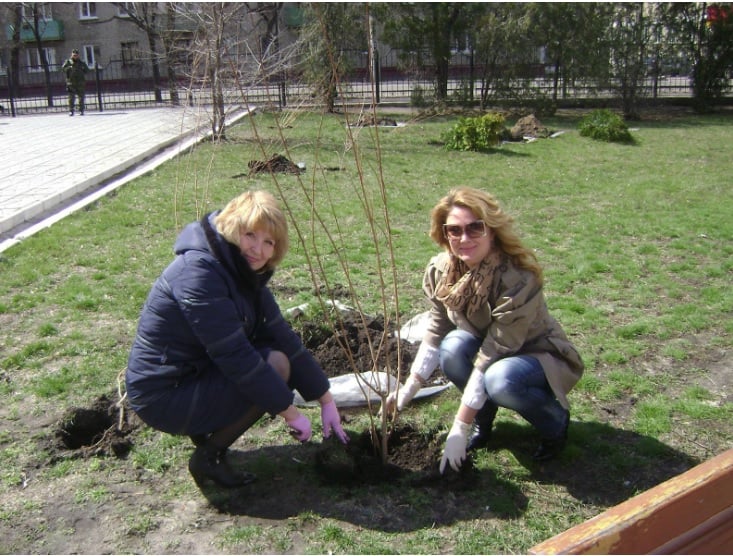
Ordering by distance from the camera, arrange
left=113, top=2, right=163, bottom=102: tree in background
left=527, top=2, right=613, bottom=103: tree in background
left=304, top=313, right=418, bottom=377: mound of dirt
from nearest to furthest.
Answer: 1. left=304, top=313, right=418, bottom=377: mound of dirt
2. left=527, top=2, right=613, bottom=103: tree in background
3. left=113, top=2, right=163, bottom=102: tree in background

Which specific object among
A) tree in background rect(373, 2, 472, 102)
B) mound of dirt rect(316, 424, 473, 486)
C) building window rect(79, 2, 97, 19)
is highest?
building window rect(79, 2, 97, 19)

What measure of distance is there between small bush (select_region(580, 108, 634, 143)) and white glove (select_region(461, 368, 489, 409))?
36.6 feet

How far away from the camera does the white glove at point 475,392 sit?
2.84 m

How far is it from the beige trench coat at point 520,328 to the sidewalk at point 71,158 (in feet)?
6.30

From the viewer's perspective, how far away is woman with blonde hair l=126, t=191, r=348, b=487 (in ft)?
8.55

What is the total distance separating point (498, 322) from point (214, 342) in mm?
1099

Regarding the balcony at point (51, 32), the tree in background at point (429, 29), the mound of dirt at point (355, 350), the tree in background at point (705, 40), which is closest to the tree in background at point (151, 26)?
the tree in background at point (429, 29)

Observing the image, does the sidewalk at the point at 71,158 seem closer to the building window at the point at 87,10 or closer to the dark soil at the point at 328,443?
the dark soil at the point at 328,443

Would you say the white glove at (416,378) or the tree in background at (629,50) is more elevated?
the tree in background at (629,50)

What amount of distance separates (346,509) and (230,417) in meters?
0.56

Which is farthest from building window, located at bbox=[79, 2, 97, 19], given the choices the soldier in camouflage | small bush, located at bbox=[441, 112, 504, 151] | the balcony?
small bush, located at bbox=[441, 112, 504, 151]

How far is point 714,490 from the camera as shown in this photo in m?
1.78

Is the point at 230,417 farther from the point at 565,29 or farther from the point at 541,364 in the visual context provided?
the point at 565,29

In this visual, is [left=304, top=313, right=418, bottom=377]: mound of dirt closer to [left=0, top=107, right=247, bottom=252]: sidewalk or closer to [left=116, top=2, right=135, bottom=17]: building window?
[left=0, top=107, right=247, bottom=252]: sidewalk
